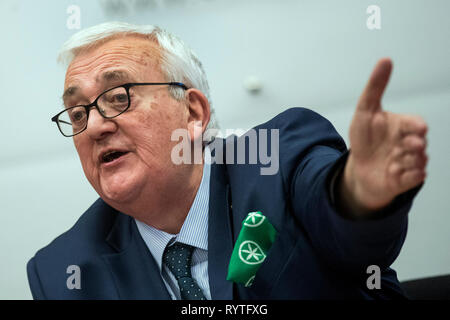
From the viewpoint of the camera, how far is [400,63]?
1.79 m

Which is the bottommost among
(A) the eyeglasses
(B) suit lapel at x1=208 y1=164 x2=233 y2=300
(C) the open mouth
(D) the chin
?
(B) suit lapel at x1=208 y1=164 x2=233 y2=300

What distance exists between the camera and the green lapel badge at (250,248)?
918 millimetres

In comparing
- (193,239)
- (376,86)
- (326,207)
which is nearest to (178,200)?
(193,239)

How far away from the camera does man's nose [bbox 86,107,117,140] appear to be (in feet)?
3.56

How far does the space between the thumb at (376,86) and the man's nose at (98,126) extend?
597 mm

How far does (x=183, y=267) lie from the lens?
1104 millimetres

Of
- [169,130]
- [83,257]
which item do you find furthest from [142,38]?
[83,257]

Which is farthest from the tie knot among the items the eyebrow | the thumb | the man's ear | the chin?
the thumb

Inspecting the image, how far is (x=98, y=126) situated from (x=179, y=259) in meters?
0.35

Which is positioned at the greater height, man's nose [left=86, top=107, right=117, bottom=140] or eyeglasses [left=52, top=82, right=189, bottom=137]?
eyeglasses [left=52, top=82, right=189, bottom=137]

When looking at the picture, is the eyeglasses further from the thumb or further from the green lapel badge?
the thumb

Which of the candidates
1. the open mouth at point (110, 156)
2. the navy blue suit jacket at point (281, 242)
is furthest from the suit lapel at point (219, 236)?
the open mouth at point (110, 156)

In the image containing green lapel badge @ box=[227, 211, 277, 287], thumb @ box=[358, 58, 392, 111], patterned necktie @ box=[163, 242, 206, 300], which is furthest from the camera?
patterned necktie @ box=[163, 242, 206, 300]

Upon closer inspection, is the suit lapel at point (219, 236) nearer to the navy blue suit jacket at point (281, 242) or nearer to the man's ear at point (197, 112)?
the navy blue suit jacket at point (281, 242)
